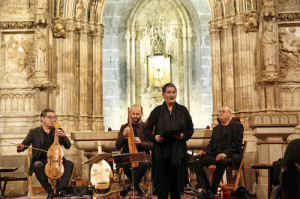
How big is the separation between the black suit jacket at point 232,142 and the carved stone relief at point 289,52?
4.54 metres

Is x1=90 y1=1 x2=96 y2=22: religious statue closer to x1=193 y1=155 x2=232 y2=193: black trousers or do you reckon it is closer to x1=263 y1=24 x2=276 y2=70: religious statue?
x1=263 y1=24 x2=276 y2=70: religious statue

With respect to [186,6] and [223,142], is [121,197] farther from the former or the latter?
[186,6]

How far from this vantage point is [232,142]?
734 centimetres

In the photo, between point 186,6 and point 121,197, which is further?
point 186,6

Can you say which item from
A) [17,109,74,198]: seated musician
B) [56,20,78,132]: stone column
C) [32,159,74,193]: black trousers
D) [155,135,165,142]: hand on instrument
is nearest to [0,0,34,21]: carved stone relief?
[56,20,78,132]: stone column

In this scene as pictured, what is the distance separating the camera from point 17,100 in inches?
462

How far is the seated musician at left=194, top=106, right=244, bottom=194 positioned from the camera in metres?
7.02

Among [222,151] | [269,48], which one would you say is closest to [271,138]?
[222,151]

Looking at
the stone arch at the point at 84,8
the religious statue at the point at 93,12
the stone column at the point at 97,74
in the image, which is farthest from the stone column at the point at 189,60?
the religious statue at the point at 93,12

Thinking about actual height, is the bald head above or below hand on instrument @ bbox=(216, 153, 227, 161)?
above

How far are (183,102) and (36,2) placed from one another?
552 cm

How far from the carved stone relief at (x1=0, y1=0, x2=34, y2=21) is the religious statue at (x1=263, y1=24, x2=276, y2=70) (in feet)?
18.4

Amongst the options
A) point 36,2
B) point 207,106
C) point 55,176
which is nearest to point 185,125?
point 55,176

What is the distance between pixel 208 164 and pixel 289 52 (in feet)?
17.3
